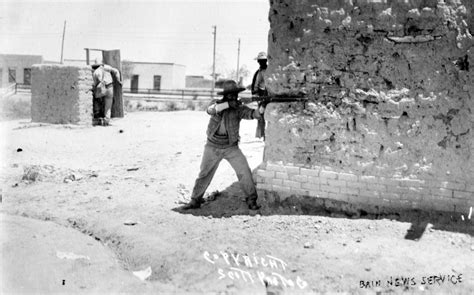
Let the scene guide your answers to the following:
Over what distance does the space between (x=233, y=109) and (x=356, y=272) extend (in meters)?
2.56

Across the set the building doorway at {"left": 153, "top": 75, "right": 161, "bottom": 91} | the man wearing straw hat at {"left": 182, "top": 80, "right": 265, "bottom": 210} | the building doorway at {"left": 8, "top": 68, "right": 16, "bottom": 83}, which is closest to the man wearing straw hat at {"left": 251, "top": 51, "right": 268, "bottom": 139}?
the man wearing straw hat at {"left": 182, "top": 80, "right": 265, "bottom": 210}

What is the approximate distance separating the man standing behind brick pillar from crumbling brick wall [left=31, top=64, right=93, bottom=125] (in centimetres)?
18

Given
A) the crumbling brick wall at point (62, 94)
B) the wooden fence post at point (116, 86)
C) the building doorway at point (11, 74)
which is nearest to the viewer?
the crumbling brick wall at point (62, 94)

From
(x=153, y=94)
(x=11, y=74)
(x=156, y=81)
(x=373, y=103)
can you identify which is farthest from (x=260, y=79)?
(x=11, y=74)

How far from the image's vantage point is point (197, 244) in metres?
4.84

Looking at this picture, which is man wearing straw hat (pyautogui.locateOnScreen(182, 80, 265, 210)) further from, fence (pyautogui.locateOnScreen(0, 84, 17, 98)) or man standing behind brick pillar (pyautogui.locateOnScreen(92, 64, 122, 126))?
fence (pyautogui.locateOnScreen(0, 84, 17, 98))

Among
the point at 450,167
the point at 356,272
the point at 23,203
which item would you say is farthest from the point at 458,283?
the point at 23,203

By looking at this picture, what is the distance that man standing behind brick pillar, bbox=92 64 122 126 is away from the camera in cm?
1272


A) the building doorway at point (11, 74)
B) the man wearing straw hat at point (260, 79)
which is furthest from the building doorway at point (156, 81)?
the man wearing straw hat at point (260, 79)

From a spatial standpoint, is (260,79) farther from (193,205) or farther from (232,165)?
(193,205)

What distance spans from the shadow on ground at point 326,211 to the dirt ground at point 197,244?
0.09 feet

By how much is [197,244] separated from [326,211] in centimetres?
155

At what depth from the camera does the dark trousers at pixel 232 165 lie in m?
5.90

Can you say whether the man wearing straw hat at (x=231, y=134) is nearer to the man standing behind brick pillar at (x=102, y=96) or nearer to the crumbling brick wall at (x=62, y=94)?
the crumbling brick wall at (x=62, y=94)
